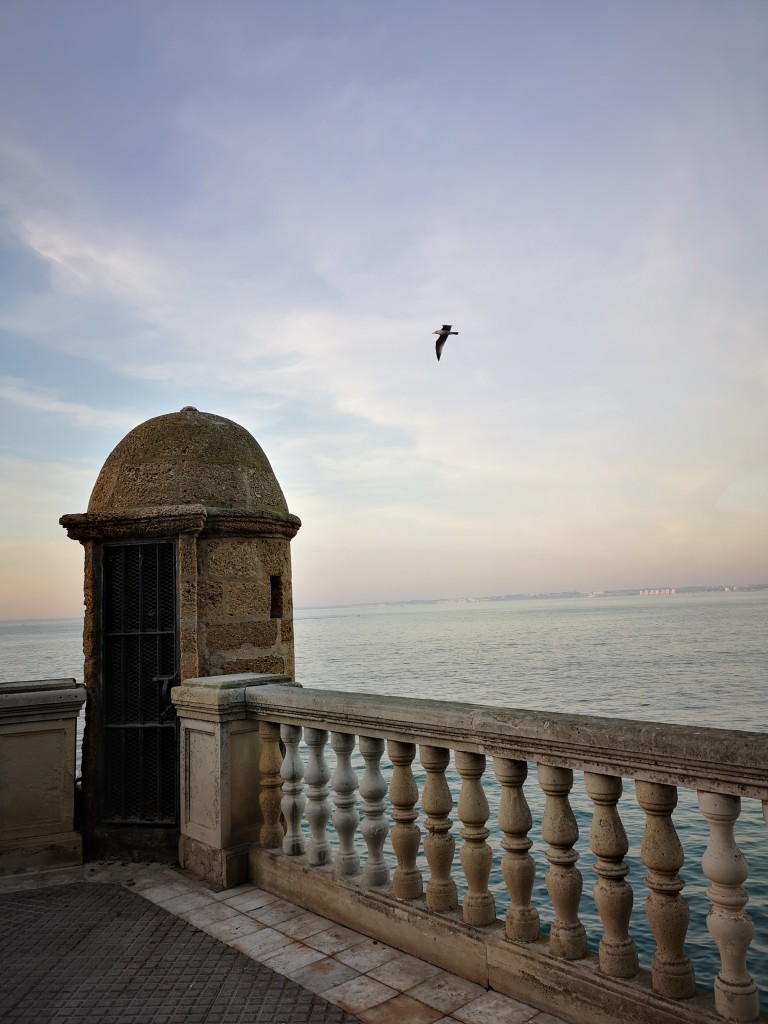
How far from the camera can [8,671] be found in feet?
132

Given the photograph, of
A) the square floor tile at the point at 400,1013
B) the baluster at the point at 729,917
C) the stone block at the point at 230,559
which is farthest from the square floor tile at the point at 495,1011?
the stone block at the point at 230,559

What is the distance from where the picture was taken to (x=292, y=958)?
3658mm

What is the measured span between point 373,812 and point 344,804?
26 cm

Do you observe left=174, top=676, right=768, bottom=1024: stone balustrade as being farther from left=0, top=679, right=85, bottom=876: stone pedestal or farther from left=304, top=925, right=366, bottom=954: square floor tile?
left=0, top=679, right=85, bottom=876: stone pedestal

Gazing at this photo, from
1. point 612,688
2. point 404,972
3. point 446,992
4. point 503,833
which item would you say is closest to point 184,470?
point 503,833

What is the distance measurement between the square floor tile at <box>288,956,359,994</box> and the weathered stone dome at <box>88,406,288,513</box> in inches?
119

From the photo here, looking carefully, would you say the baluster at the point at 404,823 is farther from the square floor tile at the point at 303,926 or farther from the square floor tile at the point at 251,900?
the square floor tile at the point at 251,900

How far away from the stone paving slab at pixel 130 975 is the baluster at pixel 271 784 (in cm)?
74

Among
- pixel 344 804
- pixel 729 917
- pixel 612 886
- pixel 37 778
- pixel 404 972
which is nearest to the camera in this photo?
pixel 729 917

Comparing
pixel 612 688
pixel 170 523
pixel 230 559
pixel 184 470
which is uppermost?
pixel 184 470

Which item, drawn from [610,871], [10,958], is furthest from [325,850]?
[610,871]

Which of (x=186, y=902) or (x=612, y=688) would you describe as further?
(x=612, y=688)

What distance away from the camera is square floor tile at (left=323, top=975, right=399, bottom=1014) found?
3184mm

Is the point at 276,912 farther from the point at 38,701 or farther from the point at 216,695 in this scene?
the point at 38,701
